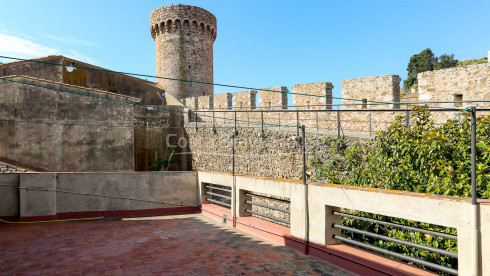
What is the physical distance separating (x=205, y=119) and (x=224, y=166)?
5.95 meters

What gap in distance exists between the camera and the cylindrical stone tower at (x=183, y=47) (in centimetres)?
2725

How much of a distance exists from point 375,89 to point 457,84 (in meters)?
2.34

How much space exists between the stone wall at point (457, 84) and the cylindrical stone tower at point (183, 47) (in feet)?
65.4

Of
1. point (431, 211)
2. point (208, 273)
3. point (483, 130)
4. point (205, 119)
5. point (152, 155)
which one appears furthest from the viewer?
point (205, 119)

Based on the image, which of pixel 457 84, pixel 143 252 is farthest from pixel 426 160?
pixel 143 252

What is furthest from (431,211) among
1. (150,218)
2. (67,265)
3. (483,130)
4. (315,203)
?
(150,218)

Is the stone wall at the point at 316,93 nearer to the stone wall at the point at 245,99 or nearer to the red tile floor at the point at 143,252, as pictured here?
the stone wall at the point at 245,99

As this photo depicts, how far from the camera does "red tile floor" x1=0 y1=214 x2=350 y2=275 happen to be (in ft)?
14.7

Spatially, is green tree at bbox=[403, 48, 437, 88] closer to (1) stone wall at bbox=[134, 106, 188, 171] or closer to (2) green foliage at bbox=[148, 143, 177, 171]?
(1) stone wall at bbox=[134, 106, 188, 171]

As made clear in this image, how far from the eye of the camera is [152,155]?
618 inches

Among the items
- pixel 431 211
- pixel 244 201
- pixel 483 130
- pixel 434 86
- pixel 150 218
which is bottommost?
pixel 150 218

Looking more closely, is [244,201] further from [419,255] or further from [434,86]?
[434,86]

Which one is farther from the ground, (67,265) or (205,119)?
(205,119)

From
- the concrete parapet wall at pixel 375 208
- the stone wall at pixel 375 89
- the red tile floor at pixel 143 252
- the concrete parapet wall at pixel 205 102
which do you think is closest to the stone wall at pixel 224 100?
the concrete parapet wall at pixel 205 102
